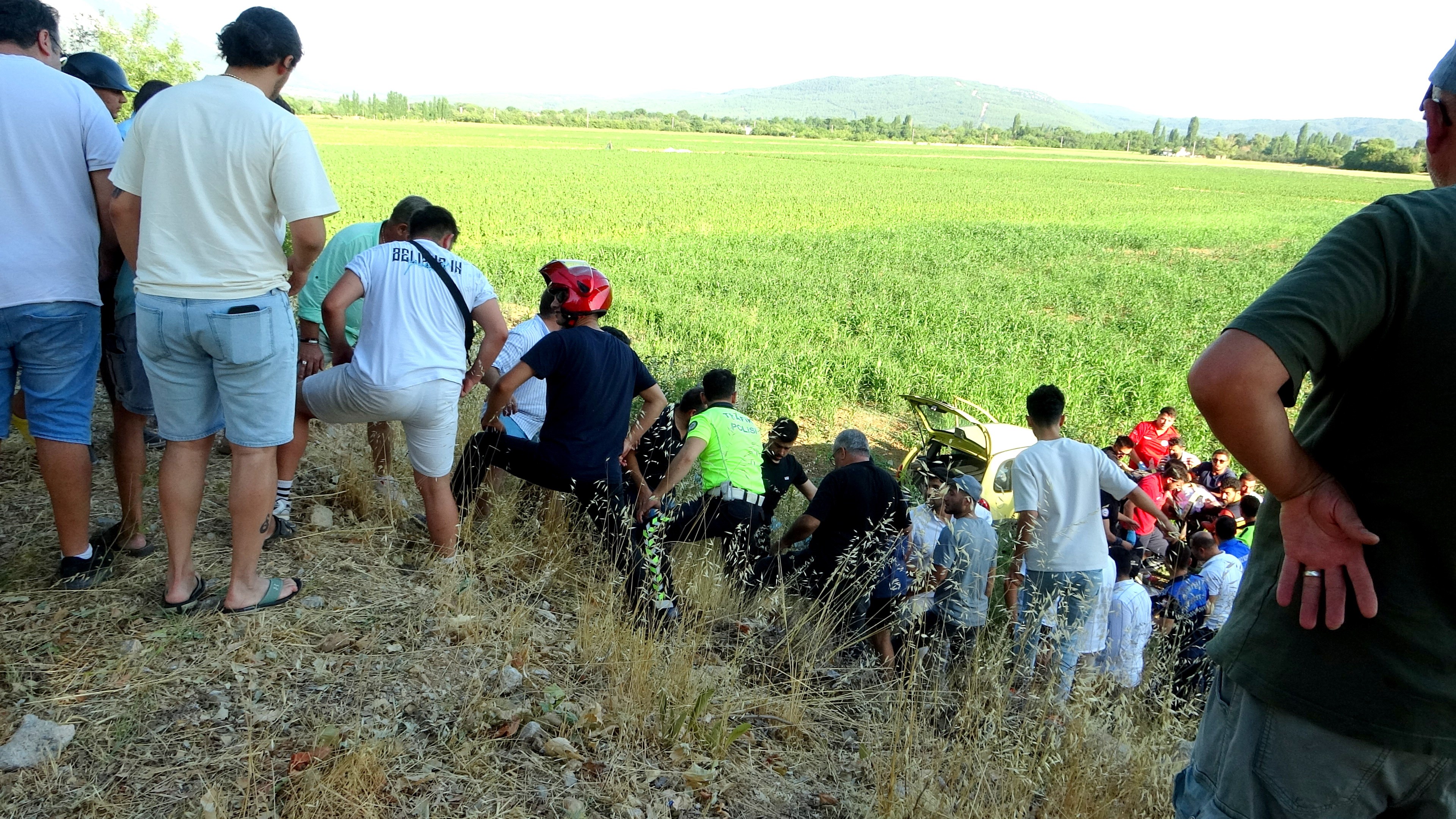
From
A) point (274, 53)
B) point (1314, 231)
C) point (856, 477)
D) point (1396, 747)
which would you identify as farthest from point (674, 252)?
point (1314, 231)

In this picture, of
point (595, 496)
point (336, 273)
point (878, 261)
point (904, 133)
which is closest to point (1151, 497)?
point (595, 496)

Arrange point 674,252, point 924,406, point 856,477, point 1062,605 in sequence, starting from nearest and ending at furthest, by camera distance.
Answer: point 1062,605, point 856,477, point 924,406, point 674,252

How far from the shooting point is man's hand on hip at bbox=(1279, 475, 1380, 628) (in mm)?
1622

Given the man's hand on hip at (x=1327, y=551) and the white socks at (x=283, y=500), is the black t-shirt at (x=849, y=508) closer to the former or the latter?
the white socks at (x=283, y=500)

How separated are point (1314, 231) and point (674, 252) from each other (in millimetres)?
32864

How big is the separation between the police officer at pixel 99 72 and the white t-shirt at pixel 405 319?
5.47ft

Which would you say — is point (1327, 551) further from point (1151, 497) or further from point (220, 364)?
point (1151, 497)

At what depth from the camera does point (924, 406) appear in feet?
34.3

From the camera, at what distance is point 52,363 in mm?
3312

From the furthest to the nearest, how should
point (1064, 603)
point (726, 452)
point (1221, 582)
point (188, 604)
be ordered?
point (1221, 582), point (726, 452), point (1064, 603), point (188, 604)

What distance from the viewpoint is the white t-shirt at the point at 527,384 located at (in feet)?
17.5

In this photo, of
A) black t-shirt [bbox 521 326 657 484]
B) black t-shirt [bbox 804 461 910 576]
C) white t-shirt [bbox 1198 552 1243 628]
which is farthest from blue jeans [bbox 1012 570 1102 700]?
black t-shirt [bbox 521 326 657 484]

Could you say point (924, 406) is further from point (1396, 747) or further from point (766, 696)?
point (1396, 747)

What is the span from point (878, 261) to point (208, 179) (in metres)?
21.1
